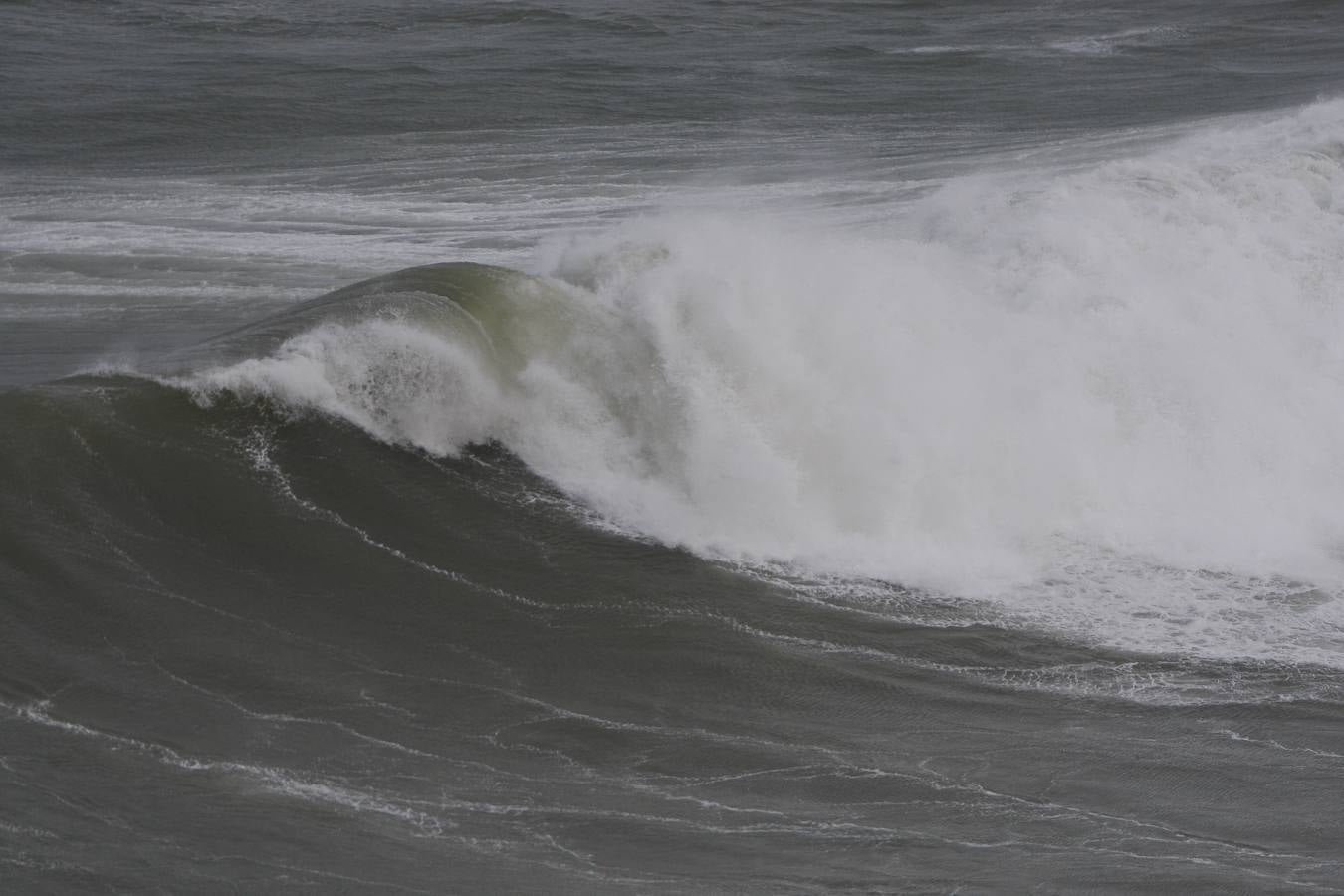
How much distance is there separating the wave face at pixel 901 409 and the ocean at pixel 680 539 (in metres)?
0.04

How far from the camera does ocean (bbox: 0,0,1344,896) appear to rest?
6.71 meters

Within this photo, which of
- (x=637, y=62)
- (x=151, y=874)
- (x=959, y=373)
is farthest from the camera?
(x=637, y=62)

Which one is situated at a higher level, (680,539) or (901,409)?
(901,409)

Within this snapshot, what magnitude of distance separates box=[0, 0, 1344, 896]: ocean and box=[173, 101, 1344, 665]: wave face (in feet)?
0.12

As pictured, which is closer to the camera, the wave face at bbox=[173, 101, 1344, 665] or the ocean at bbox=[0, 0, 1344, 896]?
the ocean at bbox=[0, 0, 1344, 896]

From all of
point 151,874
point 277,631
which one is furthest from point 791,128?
point 151,874

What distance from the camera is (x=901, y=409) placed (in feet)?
36.4

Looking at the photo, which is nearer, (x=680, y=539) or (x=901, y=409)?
(x=680, y=539)

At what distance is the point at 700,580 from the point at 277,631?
2.46 meters

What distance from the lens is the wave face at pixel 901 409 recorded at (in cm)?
984

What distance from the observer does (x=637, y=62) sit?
89.1 ft

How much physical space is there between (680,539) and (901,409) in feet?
7.45

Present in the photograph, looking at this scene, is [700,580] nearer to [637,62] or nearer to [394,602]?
[394,602]

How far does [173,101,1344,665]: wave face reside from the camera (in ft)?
A: 32.3
